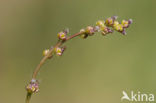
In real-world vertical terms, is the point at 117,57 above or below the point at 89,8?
below

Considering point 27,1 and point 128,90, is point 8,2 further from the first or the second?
point 128,90

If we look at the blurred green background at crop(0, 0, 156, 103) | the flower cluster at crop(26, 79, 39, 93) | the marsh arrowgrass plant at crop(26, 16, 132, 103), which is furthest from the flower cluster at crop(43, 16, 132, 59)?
the blurred green background at crop(0, 0, 156, 103)

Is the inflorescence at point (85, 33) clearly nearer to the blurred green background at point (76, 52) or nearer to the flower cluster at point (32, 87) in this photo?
the flower cluster at point (32, 87)

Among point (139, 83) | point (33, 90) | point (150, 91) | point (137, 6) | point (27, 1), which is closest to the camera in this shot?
point (33, 90)

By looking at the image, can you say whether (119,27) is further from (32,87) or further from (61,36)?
(32,87)

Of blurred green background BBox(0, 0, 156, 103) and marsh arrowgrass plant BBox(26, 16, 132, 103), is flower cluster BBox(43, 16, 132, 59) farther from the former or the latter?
blurred green background BBox(0, 0, 156, 103)

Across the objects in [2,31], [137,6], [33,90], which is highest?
[137,6]

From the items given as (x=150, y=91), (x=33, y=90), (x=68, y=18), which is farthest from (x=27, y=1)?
(x=33, y=90)

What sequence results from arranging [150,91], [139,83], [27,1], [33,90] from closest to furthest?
[33,90], [150,91], [139,83], [27,1]
